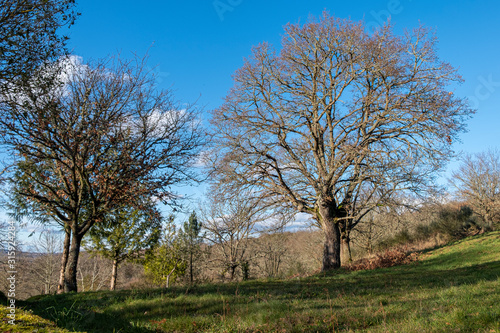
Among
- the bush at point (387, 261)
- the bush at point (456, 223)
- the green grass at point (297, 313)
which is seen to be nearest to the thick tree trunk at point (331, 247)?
the bush at point (387, 261)

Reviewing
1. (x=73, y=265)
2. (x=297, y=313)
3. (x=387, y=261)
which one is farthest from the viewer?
(x=387, y=261)

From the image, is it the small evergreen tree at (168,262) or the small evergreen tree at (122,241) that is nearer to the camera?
the small evergreen tree at (122,241)

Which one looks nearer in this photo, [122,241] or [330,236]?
[330,236]

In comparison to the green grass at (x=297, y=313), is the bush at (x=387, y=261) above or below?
below

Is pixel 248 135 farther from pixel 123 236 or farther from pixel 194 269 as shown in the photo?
pixel 194 269

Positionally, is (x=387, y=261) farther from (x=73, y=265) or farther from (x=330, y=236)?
(x=73, y=265)

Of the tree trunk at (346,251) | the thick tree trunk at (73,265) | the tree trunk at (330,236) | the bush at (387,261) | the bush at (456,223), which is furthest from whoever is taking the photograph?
the bush at (456,223)

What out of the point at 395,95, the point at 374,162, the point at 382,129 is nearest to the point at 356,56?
the point at 395,95

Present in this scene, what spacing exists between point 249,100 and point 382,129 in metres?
6.78

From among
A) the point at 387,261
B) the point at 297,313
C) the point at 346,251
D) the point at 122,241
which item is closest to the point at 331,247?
the point at 387,261

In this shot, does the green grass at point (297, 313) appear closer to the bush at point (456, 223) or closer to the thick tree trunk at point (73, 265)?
the thick tree trunk at point (73, 265)

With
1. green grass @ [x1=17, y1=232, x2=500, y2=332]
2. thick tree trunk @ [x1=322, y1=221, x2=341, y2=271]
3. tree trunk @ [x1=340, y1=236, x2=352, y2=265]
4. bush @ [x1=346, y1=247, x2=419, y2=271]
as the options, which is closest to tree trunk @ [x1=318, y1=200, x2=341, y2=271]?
thick tree trunk @ [x1=322, y1=221, x2=341, y2=271]

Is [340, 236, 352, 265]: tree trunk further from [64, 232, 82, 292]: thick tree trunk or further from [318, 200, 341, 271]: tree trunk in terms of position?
[64, 232, 82, 292]: thick tree trunk

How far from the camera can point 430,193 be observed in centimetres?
1452
